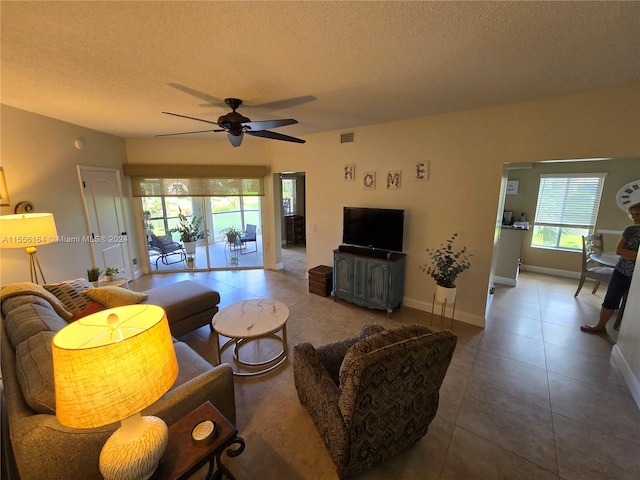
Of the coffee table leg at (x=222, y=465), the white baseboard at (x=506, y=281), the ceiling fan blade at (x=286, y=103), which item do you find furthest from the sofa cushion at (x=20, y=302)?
the white baseboard at (x=506, y=281)

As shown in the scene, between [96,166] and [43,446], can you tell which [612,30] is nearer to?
[43,446]

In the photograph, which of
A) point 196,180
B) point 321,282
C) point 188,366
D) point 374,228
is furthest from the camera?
point 196,180

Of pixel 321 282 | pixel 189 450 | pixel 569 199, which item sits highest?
pixel 569 199

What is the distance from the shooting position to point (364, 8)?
136 cm

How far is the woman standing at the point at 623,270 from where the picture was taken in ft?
9.38

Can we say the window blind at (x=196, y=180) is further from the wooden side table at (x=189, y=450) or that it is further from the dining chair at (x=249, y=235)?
the wooden side table at (x=189, y=450)

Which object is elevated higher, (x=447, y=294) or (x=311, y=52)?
(x=311, y=52)

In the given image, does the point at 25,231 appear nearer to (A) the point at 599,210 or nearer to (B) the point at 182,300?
(B) the point at 182,300

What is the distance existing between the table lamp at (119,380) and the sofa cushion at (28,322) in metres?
1.03

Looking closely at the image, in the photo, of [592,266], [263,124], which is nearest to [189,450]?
[263,124]

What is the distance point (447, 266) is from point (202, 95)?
3233 mm

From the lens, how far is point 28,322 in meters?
1.71

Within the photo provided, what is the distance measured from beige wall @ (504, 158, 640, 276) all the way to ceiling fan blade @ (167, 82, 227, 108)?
555 cm

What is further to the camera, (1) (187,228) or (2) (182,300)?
(1) (187,228)
